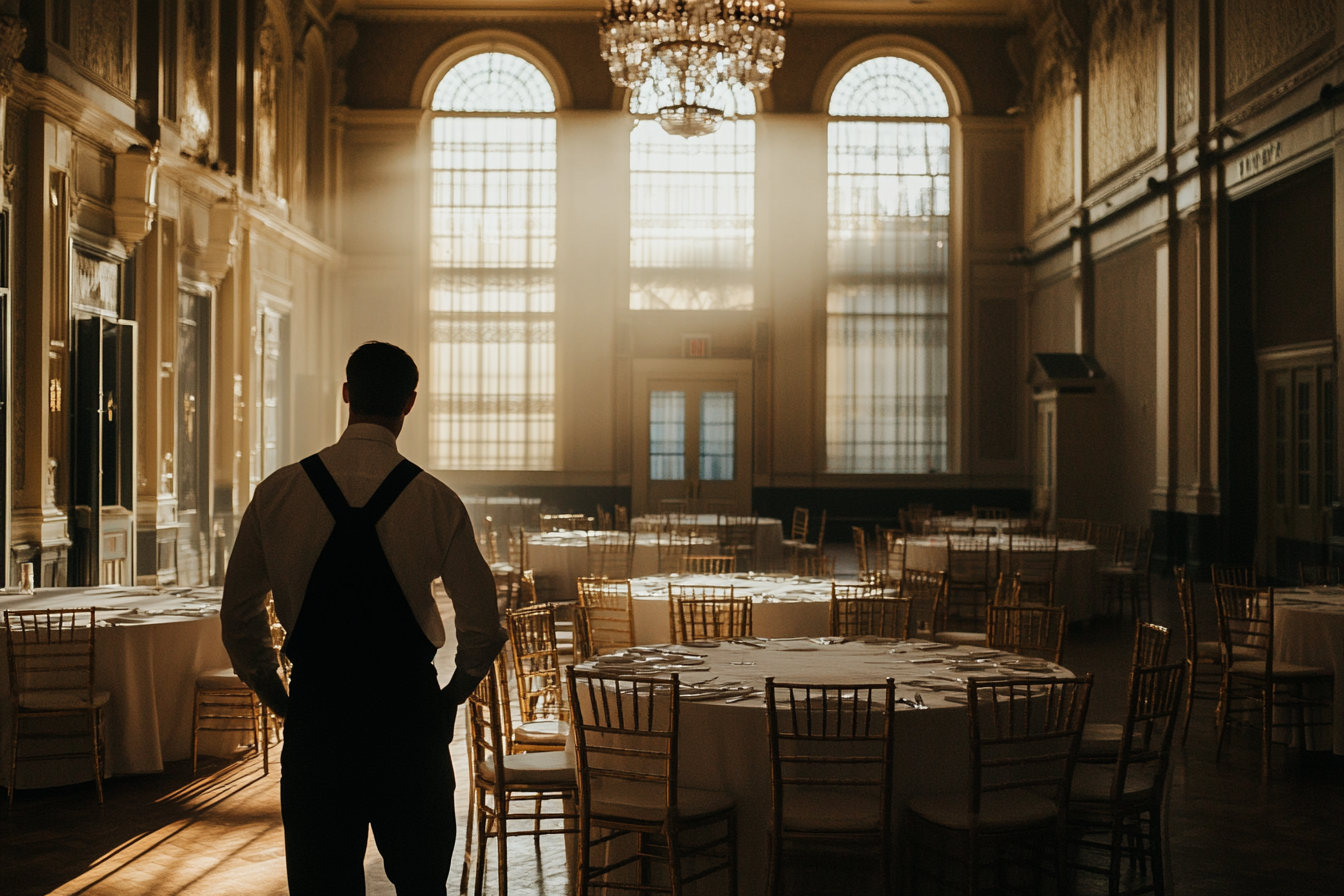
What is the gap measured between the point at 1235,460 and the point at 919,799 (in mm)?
9585

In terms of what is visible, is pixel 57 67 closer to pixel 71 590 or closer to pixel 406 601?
pixel 71 590

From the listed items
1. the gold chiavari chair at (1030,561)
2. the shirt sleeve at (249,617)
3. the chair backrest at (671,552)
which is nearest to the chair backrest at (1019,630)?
the shirt sleeve at (249,617)

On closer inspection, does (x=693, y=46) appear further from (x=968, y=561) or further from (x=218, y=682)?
(x=218, y=682)

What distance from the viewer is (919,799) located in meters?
3.67

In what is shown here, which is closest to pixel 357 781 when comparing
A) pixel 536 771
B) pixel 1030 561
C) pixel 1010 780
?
pixel 536 771

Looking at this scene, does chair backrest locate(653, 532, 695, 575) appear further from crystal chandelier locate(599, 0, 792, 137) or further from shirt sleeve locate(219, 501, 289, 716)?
shirt sleeve locate(219, 501, 289, 716)

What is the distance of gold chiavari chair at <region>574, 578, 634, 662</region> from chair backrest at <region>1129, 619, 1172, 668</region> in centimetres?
274

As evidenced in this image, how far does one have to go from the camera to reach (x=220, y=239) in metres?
12.5

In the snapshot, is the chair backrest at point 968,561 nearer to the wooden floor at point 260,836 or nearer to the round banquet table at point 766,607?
the round banquet table at point 766,607

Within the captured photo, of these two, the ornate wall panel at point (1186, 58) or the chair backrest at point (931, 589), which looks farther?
the ornate wall panel at point (1186, 58)

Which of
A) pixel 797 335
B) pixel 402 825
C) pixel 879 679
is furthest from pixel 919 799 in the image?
pixel 797 335

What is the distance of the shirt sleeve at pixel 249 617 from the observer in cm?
243

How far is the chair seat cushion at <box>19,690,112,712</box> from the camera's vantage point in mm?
5207

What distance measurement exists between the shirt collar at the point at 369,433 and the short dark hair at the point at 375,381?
3cm
